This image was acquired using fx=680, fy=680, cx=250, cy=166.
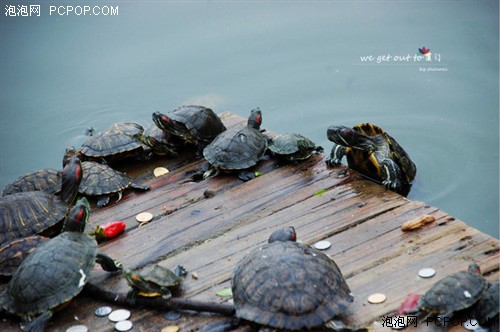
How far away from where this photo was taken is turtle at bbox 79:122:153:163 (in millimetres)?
5109

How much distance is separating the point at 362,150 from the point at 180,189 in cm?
134

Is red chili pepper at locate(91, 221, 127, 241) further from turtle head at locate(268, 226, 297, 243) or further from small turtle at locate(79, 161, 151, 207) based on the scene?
turtle head at locate(268, 226, 297, 243)

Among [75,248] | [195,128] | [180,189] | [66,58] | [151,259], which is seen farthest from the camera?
[66,58]

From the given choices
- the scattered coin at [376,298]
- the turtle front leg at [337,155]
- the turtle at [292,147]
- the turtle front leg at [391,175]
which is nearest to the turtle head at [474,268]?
the scattered coin at [376,298]

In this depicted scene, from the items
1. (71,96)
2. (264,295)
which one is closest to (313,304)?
(264,295)

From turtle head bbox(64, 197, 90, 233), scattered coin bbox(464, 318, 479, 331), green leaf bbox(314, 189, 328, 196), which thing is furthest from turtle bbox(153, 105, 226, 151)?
scattered coin bbox(464, 318, 479, 331)

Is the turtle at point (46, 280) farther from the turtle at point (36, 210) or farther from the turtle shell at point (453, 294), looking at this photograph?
the turtle shell at point (453, 294)

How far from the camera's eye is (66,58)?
8078 mm

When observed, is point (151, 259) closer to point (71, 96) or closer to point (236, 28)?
point (71, 96)

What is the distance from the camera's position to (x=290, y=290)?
3141mm

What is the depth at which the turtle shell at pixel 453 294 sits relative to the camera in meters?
3.09

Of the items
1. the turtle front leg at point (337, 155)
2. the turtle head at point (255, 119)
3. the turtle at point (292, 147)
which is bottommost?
the turtle front leg at point (337, 155)

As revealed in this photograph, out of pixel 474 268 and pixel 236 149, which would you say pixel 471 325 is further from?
pixel 236 149

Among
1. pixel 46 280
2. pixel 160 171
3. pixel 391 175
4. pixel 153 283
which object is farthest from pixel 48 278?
pixel 391 175
